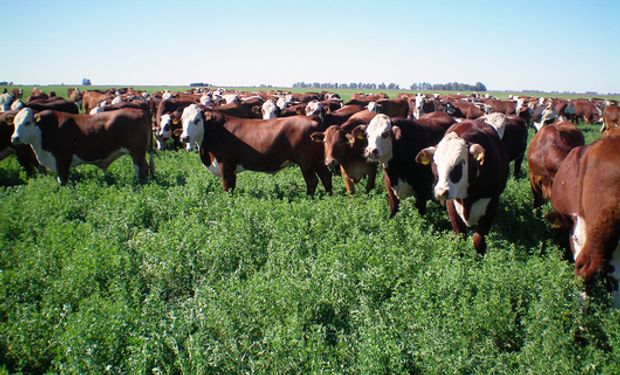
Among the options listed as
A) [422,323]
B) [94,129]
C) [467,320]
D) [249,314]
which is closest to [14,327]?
[249,314]

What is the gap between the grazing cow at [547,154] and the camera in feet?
25.5

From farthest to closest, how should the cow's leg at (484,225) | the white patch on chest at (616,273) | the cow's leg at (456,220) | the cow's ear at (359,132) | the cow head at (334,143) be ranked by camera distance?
the cow head at (334,143) → the cow's ear at (359,132) → the cow's leg at (456,220) → the cow's leg at (484,225) → the white patch on chest at (616,273)

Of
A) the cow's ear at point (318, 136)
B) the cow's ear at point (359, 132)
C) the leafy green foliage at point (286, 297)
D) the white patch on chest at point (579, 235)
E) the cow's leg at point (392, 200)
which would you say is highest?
the cow's ear at point (359, 132)

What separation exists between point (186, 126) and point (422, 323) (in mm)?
7622

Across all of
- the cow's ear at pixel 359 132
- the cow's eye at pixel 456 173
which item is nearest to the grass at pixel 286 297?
the cow's eye at pixel 456 173

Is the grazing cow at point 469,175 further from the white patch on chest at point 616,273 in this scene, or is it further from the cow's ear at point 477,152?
the white patch on chest at point 616,273

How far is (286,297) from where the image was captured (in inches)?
189

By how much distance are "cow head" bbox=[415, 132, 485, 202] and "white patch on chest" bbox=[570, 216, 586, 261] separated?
4.66 ft

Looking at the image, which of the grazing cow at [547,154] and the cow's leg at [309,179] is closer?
the grazing cow at [547,154]

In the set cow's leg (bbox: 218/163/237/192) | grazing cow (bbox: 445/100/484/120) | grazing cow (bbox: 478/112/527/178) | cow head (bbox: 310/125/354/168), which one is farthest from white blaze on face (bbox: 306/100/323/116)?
grazing cow (bbox: 445/100/484/120)

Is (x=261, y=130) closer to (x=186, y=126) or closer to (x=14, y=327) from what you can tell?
(x=186, y=126)

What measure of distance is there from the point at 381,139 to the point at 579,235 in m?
3.64

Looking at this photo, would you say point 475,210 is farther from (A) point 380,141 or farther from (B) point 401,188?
(A) point 380,141

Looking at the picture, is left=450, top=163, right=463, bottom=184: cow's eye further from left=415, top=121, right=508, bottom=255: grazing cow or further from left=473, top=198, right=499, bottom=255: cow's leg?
left=473, top=198, right=499, bottom=255: cow's leg
